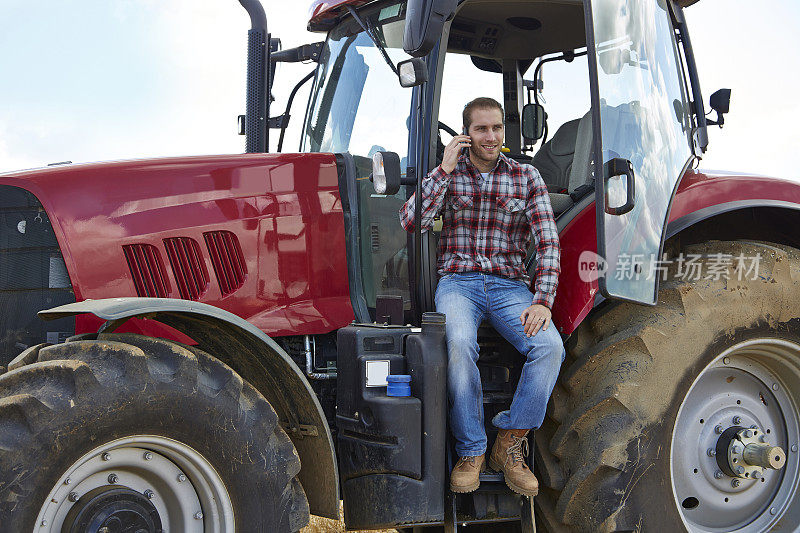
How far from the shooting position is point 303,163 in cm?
377

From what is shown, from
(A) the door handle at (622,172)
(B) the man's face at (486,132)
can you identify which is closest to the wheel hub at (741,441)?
(A) the door handle at (622,172)

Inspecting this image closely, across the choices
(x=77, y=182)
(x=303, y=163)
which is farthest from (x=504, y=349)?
(x=77, y=182)

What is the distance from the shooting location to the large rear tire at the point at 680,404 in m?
3.52

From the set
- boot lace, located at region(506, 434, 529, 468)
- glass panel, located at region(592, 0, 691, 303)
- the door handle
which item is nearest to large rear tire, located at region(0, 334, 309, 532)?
boot lace, located at region(506, 434, 529, 468)

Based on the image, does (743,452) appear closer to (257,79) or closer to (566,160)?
(566,160)

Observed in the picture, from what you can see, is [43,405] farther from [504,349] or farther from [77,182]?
[504,349]

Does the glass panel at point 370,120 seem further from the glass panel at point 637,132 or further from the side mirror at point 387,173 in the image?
the glass panel at point 637,132

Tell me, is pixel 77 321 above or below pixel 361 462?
above

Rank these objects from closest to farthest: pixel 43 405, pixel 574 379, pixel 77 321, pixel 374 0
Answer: pixel 43 405
pixel 77 321
pixel 574 379
pixel 374 0

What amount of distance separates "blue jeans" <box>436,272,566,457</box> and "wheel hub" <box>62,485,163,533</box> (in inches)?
47.8

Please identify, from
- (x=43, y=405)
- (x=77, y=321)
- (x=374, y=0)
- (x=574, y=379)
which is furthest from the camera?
(x=374, y=0)

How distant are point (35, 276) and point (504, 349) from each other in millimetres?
1958

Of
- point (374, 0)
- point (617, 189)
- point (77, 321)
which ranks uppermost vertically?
point (374, 0)

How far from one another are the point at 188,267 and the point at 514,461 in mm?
1564
